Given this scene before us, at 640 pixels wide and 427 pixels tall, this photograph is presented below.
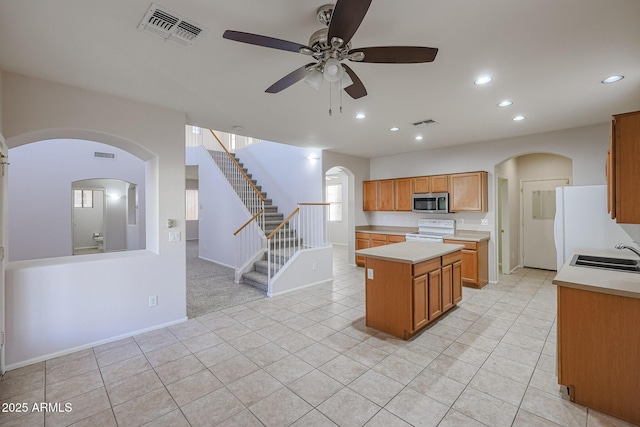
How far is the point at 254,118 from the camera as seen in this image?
3.97 meters

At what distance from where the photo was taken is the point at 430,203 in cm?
580

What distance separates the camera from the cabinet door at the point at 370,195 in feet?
22.5

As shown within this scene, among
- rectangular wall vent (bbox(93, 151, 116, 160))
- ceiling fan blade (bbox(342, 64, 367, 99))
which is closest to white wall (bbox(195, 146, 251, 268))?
rectangular wall vent (bbox(93, 151, 116, 160))

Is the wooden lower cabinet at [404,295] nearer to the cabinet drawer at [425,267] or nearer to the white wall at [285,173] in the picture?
the cabinet drawer at [425,267]

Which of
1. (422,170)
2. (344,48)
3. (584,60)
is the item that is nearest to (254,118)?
(344,48)

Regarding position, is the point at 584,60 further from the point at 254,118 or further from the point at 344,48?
the point at 254,118

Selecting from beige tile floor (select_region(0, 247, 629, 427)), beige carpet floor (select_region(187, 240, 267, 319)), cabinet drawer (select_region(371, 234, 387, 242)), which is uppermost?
cabinet drawer (select_region(371, 234, 387, 242))

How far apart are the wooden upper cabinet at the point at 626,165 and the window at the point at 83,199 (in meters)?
12.7

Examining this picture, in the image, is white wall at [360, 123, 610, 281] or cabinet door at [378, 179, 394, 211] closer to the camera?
white wall at [360, 123, 610, 281]

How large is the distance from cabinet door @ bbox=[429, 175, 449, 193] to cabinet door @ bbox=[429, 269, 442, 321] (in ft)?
8.87

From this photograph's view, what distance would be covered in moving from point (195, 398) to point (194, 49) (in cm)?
280

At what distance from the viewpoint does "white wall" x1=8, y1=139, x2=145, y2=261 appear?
519 centimetres

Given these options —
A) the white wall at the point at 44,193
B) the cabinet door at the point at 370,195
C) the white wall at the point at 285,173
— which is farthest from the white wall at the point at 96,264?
the cabinet door at the point at 370,195

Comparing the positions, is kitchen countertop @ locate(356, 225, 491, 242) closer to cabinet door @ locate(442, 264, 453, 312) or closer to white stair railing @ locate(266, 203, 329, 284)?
white stair railing @ locate(266, 203, 329, 284)
